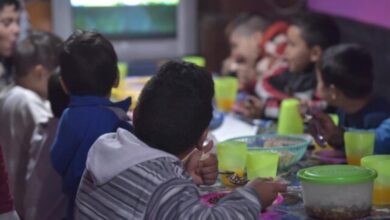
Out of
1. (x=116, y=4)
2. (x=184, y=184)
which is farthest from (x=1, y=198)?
(x=116, y=4)

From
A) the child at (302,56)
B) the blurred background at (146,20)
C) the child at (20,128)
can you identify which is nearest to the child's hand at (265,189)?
the child at (20,128)

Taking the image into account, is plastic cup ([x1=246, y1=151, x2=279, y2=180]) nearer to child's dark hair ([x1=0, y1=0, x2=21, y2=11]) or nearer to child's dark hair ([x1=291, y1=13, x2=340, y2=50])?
child's dark hair ([x1=291, y1=13, x2=340, y2=50])

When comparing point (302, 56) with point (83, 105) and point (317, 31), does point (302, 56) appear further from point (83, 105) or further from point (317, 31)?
point (83, 105)

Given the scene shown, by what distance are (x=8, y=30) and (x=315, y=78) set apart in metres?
1.55

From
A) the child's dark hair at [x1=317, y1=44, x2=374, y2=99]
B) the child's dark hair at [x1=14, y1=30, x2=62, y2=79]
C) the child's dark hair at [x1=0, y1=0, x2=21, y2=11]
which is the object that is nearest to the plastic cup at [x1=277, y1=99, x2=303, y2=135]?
the child's dark hair at [x1=317, y1=44, x2=374, y2=99]

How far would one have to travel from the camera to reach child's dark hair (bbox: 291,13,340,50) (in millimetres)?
4395

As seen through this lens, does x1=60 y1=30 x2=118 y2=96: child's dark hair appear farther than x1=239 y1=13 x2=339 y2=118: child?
No

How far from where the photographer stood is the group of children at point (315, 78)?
3.36 meters

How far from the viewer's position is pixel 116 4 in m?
5.70

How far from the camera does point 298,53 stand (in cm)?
441

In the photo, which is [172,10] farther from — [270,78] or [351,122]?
[351,122]

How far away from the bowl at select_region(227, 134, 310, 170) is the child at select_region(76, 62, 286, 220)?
2.25 ft

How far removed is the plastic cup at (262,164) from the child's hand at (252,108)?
4.48 ft

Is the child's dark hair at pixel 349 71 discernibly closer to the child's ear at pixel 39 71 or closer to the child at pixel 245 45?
the child's ear at pixel 39 71
